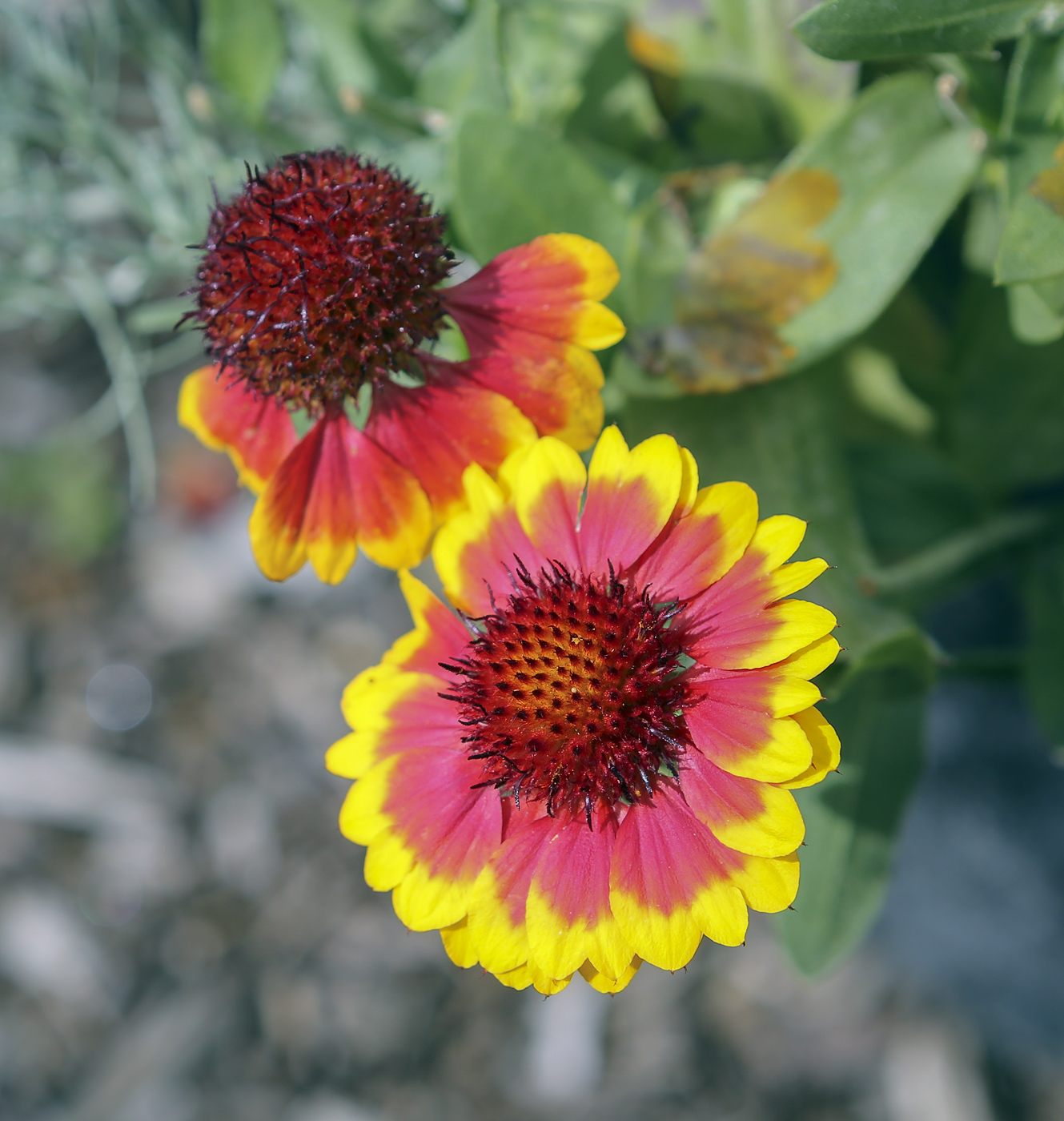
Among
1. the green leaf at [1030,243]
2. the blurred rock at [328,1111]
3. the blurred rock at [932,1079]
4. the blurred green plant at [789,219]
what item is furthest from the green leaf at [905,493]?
the blurred rock at [328,1111]

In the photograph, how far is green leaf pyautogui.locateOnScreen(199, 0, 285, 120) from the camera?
106 cm

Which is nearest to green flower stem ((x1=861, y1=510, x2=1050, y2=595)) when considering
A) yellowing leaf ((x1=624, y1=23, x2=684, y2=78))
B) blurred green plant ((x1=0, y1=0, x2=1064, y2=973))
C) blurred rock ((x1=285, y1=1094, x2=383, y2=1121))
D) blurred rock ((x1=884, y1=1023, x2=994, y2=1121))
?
blurred green plant ((x1=0, y1=0, x2=1064, y2=973))

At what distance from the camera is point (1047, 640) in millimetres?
1054

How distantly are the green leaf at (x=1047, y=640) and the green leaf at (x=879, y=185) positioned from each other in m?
0.45

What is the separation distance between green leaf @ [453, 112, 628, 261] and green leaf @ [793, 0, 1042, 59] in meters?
0.23

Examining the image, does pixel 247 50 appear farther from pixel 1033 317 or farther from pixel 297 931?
pixel 297 931

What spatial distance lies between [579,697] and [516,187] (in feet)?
1.40

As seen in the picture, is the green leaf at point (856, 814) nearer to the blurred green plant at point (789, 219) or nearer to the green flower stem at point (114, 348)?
the blurred green plant at point (789, 219)

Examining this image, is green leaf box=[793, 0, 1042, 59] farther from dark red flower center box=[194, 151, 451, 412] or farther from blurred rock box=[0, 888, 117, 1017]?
blurred rock box=[0, 888, 117, 1017]

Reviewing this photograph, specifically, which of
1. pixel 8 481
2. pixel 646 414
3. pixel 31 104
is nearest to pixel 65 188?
pixel 31 104

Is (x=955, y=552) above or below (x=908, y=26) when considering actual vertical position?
below

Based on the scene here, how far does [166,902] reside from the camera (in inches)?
79.7

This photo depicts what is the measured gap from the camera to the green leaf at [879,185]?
0.84 metres

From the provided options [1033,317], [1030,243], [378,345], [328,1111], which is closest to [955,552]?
[1033,317]
